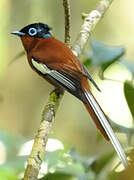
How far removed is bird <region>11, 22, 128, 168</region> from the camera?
286 centimetres

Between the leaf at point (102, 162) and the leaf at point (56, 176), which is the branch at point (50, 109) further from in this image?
the leaf at point (102, 162)

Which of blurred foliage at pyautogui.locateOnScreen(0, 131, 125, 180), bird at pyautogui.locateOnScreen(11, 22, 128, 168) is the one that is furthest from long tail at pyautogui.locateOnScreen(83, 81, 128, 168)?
blurred foliage at pyautogui.locateOnScreen(0, 131, 125, 180)

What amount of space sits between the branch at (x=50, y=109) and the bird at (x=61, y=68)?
9cm

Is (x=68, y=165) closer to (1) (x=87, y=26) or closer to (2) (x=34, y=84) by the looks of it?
(1) (x=87, y=26)

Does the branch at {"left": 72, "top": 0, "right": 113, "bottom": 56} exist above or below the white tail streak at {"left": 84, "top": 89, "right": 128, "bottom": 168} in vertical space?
above

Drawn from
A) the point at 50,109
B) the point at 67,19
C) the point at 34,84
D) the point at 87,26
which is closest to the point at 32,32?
the point at 87,26

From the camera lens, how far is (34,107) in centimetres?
671

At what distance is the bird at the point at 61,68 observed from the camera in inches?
113

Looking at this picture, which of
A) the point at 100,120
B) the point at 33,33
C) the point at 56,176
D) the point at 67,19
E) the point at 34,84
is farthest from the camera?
the point at 34,84

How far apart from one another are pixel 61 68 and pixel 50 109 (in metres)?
0.50

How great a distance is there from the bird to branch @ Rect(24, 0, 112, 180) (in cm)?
9

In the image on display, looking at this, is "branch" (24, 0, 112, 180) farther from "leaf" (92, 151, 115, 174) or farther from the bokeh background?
the bokeh background

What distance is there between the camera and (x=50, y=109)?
2842 mm

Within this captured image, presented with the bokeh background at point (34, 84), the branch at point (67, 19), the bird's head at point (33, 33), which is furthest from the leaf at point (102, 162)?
the bokeh background at point (34, 84)
